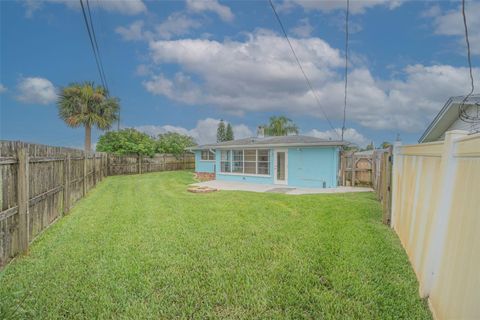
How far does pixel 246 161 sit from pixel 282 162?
2.27 meters

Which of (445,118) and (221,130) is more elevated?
(221,130)

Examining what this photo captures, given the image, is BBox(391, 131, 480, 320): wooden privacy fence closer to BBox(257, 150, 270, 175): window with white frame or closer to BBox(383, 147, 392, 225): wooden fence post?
BBox(383, 147, 392, 225): wooden fence post

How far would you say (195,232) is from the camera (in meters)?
5.43

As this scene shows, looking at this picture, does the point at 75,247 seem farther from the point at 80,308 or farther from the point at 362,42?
the point at 362,42

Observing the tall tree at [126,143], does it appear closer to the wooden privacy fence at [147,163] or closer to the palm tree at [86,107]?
the wooden privacy fence at [147,163]

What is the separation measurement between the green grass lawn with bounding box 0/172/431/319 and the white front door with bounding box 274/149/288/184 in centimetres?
815

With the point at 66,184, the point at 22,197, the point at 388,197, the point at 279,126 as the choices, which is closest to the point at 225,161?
the point at 66,184

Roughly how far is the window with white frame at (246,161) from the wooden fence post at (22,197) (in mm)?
12073

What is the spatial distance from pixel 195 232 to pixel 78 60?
14213 mm

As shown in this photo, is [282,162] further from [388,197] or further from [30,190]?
[30,190]

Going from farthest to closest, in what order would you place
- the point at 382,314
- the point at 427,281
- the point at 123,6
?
the point at 123,6
the point at 427,281
the point at 382,314

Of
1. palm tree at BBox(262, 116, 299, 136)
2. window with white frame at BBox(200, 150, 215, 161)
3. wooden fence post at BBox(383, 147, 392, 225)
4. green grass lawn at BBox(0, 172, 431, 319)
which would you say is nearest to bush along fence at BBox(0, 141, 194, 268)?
green grass lawn at BBox(0, 172, 431, 319)

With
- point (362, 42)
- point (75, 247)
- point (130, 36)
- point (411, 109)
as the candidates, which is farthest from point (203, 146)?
point (75, 247)

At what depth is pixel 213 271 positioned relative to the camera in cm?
355
